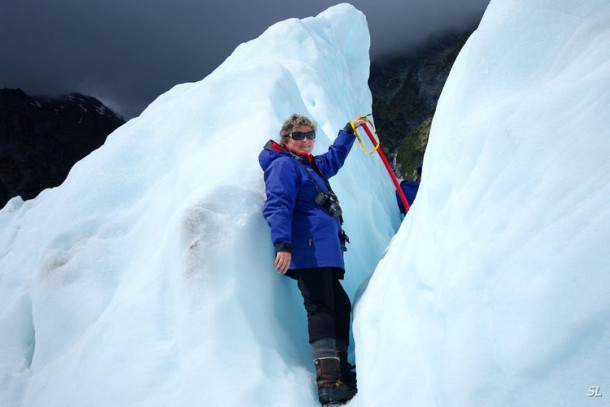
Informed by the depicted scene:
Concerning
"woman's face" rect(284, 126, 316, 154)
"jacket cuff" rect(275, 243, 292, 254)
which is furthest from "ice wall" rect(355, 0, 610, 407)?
"woman's face" rect(284, 126, 316, 154)

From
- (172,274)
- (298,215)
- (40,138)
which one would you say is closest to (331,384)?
(298,215)

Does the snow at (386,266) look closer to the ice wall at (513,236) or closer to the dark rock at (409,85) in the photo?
the ice wall at (513,236)

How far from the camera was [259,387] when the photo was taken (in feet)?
6.85

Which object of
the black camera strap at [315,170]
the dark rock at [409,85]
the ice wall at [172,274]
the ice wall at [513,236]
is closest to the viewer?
the ice wall at [513,236]

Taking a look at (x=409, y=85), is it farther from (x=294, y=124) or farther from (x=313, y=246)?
(x=313, y=246)

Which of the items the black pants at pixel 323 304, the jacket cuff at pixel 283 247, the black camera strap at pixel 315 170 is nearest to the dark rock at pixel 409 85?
the black camera strap at pixel 315 170

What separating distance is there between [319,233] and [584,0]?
172cm

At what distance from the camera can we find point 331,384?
218cm

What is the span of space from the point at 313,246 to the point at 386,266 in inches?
20.1

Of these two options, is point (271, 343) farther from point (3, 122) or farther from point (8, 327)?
point (3, 122)

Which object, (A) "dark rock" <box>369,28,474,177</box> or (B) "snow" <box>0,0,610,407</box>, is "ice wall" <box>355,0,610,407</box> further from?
(A) "dark rock" <box>369,28,474,177</box>

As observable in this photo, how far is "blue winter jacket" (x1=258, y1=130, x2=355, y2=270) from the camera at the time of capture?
2.44 meters

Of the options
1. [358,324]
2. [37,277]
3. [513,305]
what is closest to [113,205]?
Answer: [37,277]

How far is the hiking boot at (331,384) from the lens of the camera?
7.04ft
